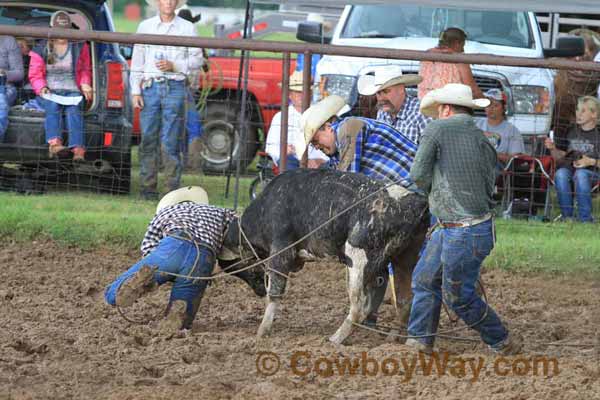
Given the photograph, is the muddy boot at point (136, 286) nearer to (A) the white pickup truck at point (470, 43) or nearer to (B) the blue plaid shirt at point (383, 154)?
(B) the blue plaid shirt at point (383, 154)

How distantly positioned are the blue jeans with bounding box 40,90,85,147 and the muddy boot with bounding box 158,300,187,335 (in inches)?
155

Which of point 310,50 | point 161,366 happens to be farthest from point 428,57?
point 161,366

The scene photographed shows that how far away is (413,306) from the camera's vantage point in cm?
703

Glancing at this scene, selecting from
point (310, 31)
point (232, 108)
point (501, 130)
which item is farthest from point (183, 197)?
point (232, 108)

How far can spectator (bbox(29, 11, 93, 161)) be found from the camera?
10.9 m

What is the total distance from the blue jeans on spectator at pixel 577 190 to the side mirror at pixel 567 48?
7.01 feet

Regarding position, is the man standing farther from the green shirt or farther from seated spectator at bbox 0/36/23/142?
the green shirt

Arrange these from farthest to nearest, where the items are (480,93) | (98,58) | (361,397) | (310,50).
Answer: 1. (98,58)
2. (480,93)
3. (310,50)
4. (361,397)

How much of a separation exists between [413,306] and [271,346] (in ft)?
2.96

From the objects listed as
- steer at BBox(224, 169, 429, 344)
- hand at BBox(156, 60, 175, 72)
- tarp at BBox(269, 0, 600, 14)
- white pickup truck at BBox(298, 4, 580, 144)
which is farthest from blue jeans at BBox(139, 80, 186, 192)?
steer at BBox(224, 169, 429, 344)

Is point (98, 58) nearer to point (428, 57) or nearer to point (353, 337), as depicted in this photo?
point (428, 57)

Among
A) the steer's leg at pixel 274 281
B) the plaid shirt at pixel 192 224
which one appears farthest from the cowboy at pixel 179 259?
the steer's leg at pixel 274 281

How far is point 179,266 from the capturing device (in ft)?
23.8

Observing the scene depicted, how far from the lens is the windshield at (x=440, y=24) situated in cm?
1214
